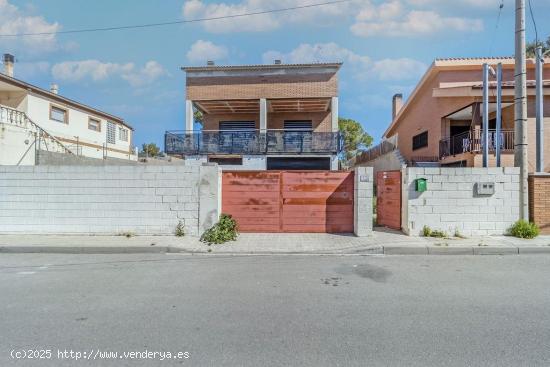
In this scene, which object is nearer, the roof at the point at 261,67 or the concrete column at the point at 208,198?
the concrete column at the point at 208,198

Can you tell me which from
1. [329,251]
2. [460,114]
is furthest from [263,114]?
[329,251]

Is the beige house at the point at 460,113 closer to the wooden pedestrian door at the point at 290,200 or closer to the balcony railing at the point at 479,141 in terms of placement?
the balcony railing at the point at 479,141

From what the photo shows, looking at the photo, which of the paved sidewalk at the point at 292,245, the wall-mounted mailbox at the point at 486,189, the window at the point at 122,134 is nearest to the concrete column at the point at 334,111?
the wall-mounted mailbox at the point at 486,189

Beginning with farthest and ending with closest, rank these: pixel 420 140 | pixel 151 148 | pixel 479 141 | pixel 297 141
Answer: pixel 151 148, pixel 420 140, pixel 297 141, pixel 479 141

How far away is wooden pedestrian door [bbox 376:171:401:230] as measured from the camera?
10172 millimetres

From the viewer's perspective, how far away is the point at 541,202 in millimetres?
9422

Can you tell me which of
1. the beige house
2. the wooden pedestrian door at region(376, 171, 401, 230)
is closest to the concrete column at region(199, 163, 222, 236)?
the wooden pedestrian door at region(376, 171, 401, 230)

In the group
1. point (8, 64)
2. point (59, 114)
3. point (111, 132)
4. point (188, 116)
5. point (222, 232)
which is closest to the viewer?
point (222, 232)

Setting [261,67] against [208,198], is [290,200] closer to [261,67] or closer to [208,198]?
[208,198]

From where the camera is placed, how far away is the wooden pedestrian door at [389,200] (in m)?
10.2

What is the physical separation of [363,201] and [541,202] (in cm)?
504

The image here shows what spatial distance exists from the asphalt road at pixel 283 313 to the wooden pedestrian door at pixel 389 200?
3.34 m

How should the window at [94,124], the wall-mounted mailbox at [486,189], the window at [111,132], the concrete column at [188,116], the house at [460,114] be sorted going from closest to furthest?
the wall-mounted mailbox at [486,189] < the house at [460,114] < the concrete column at [188,116] < the window at [94,124] < the window at [111,132]

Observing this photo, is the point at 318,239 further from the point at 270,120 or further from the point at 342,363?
the point at 270,120
